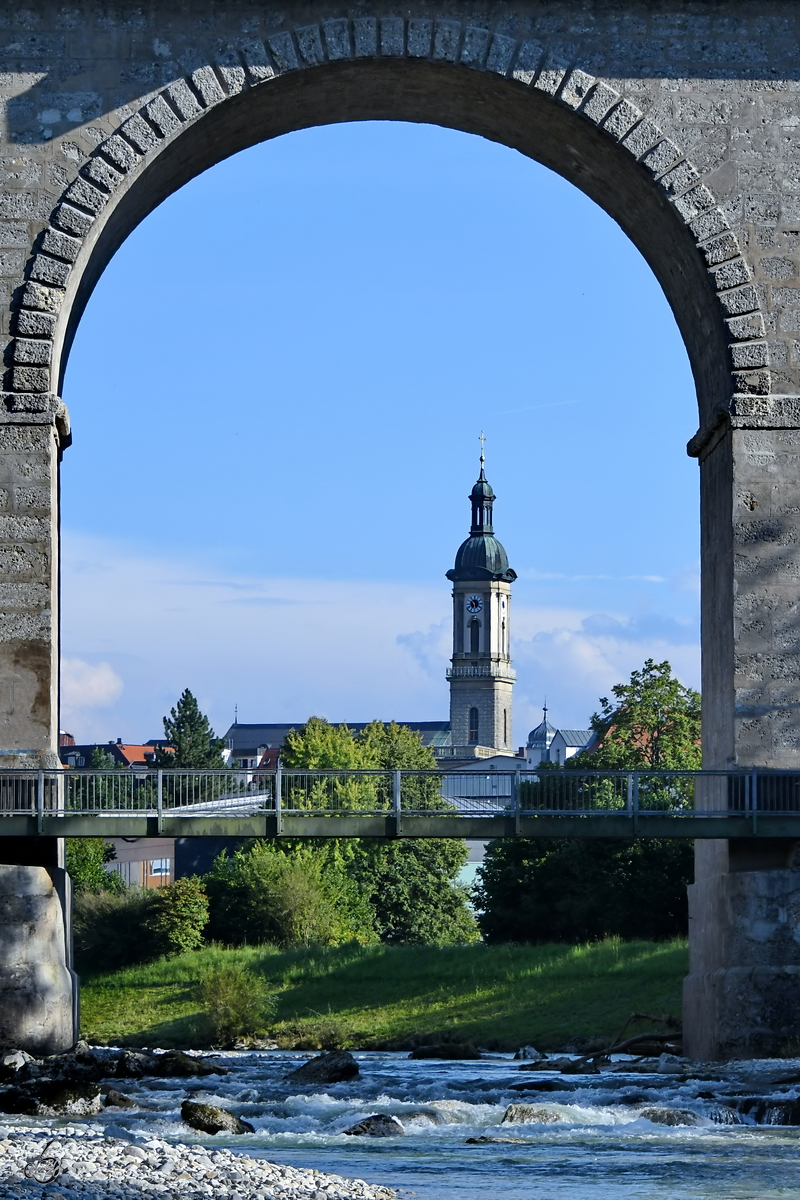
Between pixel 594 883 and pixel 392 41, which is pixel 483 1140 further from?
pixel 594 883

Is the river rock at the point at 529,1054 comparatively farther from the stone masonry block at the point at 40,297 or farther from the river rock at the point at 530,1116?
the stone masonry block at the point at 40,297

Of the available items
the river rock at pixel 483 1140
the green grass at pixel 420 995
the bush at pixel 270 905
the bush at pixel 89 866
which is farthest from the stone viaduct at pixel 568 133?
the bush at pixel 89 866

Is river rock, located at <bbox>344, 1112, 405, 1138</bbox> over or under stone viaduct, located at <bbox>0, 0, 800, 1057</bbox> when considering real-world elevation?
under

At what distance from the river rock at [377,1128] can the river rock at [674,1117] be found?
2598 millimetres

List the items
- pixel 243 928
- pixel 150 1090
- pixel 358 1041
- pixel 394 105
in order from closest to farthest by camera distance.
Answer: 1. pixel 150 1090
2. pixel 394 105
3. pixel 358 1041
4. pixel 243 928

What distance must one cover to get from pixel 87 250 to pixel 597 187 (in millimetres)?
6727

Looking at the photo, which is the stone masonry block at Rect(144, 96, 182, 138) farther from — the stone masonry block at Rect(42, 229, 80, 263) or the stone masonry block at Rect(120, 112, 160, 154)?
the stone masonry block at Rect(42, 229, 80, 263)

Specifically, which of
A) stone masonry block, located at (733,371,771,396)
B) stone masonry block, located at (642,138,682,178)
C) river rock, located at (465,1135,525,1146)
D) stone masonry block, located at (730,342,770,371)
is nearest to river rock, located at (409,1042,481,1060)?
river rock, located at (465,1135,525,1146)

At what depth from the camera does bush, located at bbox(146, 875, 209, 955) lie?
161ft

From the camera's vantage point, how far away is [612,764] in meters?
57.7

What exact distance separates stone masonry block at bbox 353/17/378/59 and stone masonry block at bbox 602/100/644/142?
290cm

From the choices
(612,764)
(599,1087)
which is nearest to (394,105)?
(599,1087)

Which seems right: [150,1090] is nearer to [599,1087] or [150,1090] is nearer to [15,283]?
[599,1087]

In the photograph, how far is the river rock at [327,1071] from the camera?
2322 centimetres
